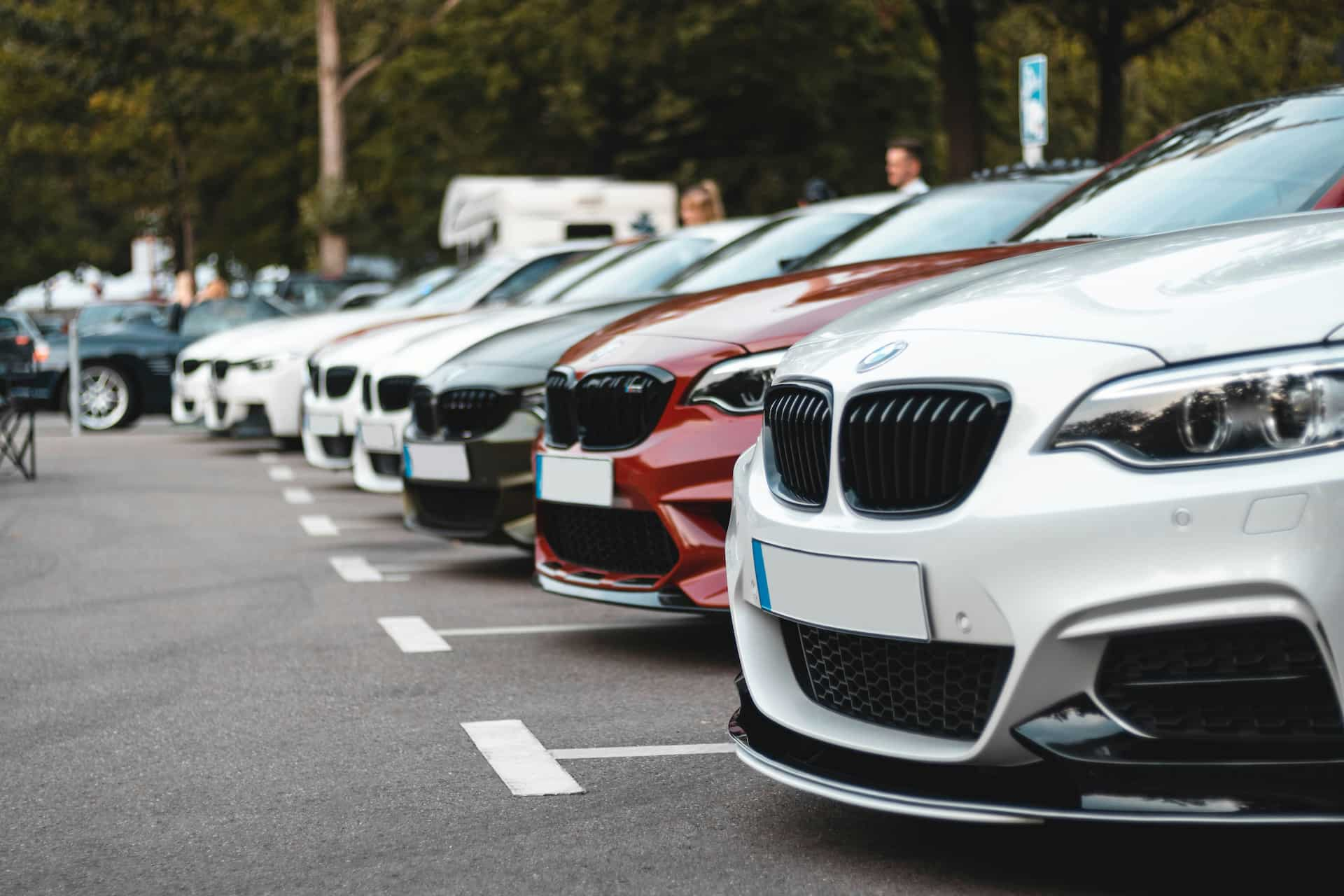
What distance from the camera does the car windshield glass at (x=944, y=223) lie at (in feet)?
23.2

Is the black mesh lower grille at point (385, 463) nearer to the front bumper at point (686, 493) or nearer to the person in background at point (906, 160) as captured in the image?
the front bumper at point (686, 493)

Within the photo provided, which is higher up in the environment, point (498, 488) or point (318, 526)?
point (498, 488)

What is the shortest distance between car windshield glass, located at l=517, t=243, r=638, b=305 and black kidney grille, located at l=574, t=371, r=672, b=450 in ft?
14.5

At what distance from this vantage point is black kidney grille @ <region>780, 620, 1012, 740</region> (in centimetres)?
330

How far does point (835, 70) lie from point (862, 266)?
28.0m

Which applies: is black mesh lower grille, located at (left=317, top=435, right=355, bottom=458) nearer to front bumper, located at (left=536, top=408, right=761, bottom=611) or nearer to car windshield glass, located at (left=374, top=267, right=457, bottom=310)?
car windshield glass, located at (left=374, top=267, right=457, bottom=310)

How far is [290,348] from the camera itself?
14.1 m

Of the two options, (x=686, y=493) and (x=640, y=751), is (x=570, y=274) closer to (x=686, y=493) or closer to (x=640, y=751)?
(x=686, y=493)

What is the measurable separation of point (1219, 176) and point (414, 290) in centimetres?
1033

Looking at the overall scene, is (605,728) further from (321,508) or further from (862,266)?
(321,508)

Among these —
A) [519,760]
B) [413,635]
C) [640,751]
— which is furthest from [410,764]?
[413,635]

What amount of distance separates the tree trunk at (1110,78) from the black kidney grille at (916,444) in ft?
64.4

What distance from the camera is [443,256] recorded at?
142 feet

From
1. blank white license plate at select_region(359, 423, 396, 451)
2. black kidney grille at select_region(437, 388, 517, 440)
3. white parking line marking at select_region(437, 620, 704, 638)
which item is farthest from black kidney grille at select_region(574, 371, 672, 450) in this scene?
blank white license plate at select_region(359, 423, 396, 451)
